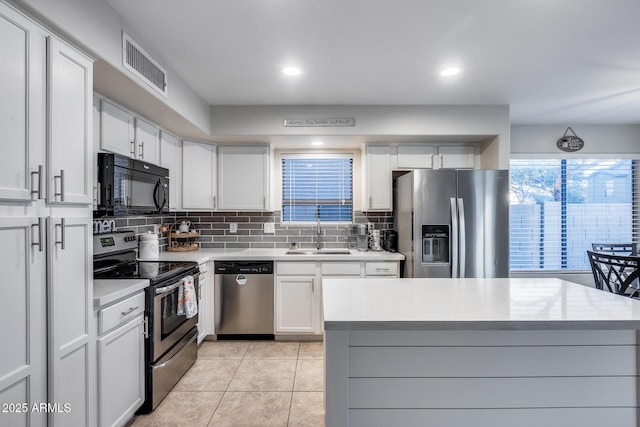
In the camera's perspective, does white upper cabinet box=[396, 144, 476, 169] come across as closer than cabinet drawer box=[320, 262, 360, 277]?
No

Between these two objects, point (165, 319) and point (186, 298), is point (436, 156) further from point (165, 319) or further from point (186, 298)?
point (165, 319)

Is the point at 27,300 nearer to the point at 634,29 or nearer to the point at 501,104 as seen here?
the point at 634,29

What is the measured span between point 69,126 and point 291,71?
156cm

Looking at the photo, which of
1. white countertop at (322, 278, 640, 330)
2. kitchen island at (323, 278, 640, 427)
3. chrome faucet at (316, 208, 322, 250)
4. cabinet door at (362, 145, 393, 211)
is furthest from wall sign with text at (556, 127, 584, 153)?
kitchen island at (323, 278, 640, 427)

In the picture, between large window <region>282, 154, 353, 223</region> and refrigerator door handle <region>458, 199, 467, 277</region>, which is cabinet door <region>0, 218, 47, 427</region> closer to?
large window <region>282, 154, 353, 223</region>

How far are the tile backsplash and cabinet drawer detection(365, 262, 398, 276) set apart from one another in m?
0.72

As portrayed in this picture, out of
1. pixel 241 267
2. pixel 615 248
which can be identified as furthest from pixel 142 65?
pixel 615 248

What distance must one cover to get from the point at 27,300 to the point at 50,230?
281 mm

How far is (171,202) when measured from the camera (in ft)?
10.9

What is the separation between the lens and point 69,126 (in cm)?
150

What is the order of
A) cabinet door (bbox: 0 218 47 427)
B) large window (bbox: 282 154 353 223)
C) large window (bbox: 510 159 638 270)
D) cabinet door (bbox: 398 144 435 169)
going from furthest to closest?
large window (bbox: 510 159 638 270) < large window (bbox: 282 154 353 223) < cabinet door (bbox: 398 144 435 169) < cabinet door (bbox: 0 218 47 427)

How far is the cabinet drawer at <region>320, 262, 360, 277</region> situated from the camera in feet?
11.1

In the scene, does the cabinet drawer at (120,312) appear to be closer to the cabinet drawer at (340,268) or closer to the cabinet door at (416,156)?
the cabinet drawer at (340,268)

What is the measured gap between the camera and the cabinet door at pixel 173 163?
312 centimetres
